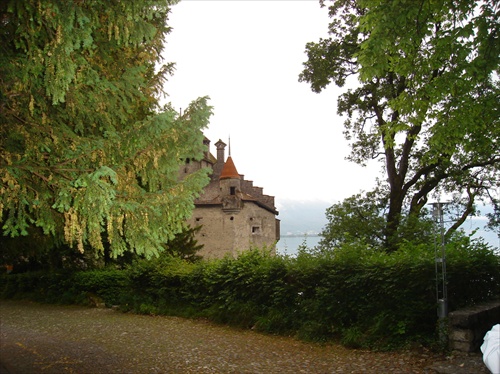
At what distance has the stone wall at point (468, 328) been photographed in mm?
6238

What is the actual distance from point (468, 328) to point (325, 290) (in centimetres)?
290

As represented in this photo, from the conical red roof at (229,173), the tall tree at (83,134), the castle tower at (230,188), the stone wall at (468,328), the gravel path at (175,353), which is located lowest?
the gravel path at (175,353)

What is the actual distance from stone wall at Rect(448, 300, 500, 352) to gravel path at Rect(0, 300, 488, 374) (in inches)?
12.4

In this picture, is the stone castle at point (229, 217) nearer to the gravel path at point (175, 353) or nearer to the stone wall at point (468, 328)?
the gravel path at point (175, 353)

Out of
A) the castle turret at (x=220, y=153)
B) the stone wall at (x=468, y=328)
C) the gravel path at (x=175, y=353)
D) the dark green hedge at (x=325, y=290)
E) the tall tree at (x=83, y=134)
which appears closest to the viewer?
the tall tree at (x=83, y=134)

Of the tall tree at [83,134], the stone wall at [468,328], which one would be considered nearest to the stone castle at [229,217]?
the tall tree at [83,134]

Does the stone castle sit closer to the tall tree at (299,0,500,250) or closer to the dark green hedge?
the tall tree at (299,0,500,250)

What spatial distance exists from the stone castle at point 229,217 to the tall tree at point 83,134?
2557 centimetres

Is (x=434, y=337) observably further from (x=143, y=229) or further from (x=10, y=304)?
(x=10, y=304)

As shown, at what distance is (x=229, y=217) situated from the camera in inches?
1308

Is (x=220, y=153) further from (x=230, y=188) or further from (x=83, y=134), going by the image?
(x=83, y=134)

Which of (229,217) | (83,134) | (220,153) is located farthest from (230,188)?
(83,134)

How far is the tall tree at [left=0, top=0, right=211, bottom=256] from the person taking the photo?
514 centimetres

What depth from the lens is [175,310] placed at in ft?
39.8
